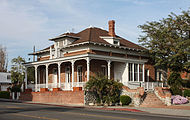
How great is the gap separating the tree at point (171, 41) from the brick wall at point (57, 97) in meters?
11.7

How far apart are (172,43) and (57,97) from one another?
14.8 m

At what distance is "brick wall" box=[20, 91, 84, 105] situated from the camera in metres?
29.0

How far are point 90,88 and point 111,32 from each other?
41.0ft

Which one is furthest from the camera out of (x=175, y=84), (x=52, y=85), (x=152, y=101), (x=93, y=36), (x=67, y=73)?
(x=67, y=73)

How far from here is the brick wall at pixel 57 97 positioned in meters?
29.0

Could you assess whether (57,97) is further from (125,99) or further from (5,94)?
(5,94)

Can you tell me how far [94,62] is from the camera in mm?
34094

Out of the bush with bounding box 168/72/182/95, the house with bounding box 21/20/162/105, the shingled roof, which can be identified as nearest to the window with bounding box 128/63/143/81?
the house with bounding box 21/20/162/105

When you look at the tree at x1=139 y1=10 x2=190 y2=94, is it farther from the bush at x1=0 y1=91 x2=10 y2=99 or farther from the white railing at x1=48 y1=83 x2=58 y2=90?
the bush at x1=0 y1=91 x2=10 y2=99

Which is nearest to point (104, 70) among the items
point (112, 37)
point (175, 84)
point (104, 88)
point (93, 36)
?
point (112, 37)

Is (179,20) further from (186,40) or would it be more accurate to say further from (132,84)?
(132,84)

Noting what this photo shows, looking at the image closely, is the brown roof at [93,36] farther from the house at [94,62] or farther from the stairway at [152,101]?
the stairway at [152,101]

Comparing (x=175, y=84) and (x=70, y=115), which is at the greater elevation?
(x=175, y=84)

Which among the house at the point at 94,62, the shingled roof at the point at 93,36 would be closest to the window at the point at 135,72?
the house at the point at 94,62
